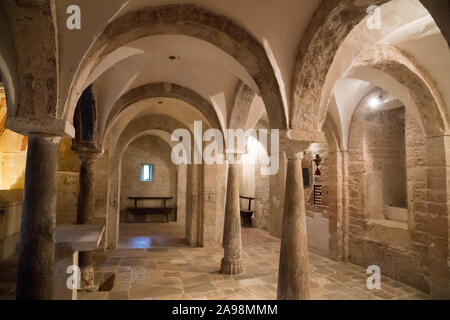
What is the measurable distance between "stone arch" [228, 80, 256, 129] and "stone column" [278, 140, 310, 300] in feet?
7.41

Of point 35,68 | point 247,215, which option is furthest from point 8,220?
point 247,215

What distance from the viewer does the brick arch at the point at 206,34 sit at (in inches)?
124

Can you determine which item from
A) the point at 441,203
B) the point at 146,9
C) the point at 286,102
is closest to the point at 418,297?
the point at 441,203

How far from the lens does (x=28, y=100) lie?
7.70ft

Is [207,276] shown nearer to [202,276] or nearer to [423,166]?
[202,276]

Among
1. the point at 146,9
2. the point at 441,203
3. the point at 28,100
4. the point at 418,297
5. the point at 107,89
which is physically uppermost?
the point at 146,9

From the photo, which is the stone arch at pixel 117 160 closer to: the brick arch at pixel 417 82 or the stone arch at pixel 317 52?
the stone arch at pixel 317 52

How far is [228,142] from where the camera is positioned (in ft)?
18.8

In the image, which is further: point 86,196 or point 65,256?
point 86,196

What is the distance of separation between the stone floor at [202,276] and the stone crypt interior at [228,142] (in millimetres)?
47

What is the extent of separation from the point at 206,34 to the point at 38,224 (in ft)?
9.67

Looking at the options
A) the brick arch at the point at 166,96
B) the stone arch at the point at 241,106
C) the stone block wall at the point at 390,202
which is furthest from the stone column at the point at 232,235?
the stone block wall at the point at 390,202

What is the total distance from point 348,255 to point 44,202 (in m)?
6.32
